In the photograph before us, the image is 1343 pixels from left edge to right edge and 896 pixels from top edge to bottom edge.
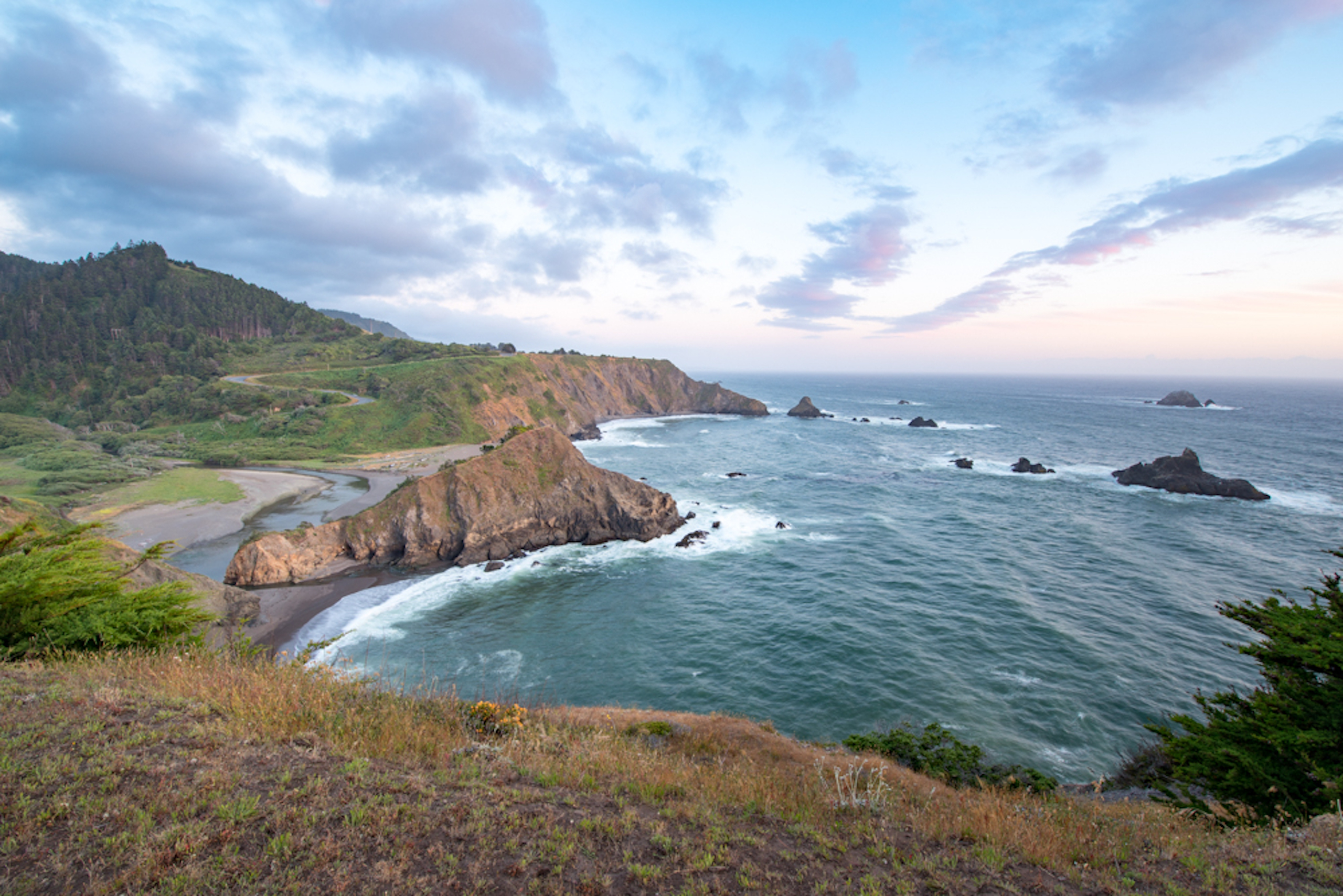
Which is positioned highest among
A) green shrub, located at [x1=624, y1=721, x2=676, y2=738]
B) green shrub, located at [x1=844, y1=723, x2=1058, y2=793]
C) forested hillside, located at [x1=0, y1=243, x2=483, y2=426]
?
forested hillside, located at [x1=0, y1=243, x2=483, y2=426]

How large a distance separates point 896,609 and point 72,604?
29842 millimetres

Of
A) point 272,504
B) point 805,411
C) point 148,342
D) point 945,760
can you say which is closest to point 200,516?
point 272,504

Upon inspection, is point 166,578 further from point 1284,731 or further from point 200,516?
point 1284,731

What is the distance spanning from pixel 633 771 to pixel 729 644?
57.7 ft

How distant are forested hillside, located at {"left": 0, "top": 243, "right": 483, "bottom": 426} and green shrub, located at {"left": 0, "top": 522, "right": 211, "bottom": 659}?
75.0m

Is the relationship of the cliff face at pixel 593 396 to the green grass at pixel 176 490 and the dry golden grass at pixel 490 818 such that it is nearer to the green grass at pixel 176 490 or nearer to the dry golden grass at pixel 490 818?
the green grass at pixel 176 490

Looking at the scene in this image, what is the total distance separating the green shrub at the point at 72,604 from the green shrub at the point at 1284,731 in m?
20.2

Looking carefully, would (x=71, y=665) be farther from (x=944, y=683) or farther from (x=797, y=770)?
(x=944, y=683)

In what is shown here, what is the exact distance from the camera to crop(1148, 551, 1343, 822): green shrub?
8.51m

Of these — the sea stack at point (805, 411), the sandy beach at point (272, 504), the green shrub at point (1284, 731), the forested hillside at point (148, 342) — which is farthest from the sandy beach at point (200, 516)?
the sea stack at point (805, 411)

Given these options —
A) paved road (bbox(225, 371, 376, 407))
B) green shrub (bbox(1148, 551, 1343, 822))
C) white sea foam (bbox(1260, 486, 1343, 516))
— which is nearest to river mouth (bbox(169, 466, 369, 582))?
paved road (bbox(225, 371, 376, 407))

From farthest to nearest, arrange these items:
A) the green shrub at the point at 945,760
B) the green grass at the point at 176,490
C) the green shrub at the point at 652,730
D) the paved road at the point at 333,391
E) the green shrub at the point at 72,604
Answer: the paved road at the point at 333,391 < the green grass at the point at 176,490 < the green shrub at the point at 945,760 < the green shrub at the point at 652,730 < the green shrub at the point at 72,604

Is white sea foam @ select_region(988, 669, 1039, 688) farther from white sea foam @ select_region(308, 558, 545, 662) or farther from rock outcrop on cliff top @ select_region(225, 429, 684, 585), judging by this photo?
white sea foam @ select_region(308, 558, 545, 662)

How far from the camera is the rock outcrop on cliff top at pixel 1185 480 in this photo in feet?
155
